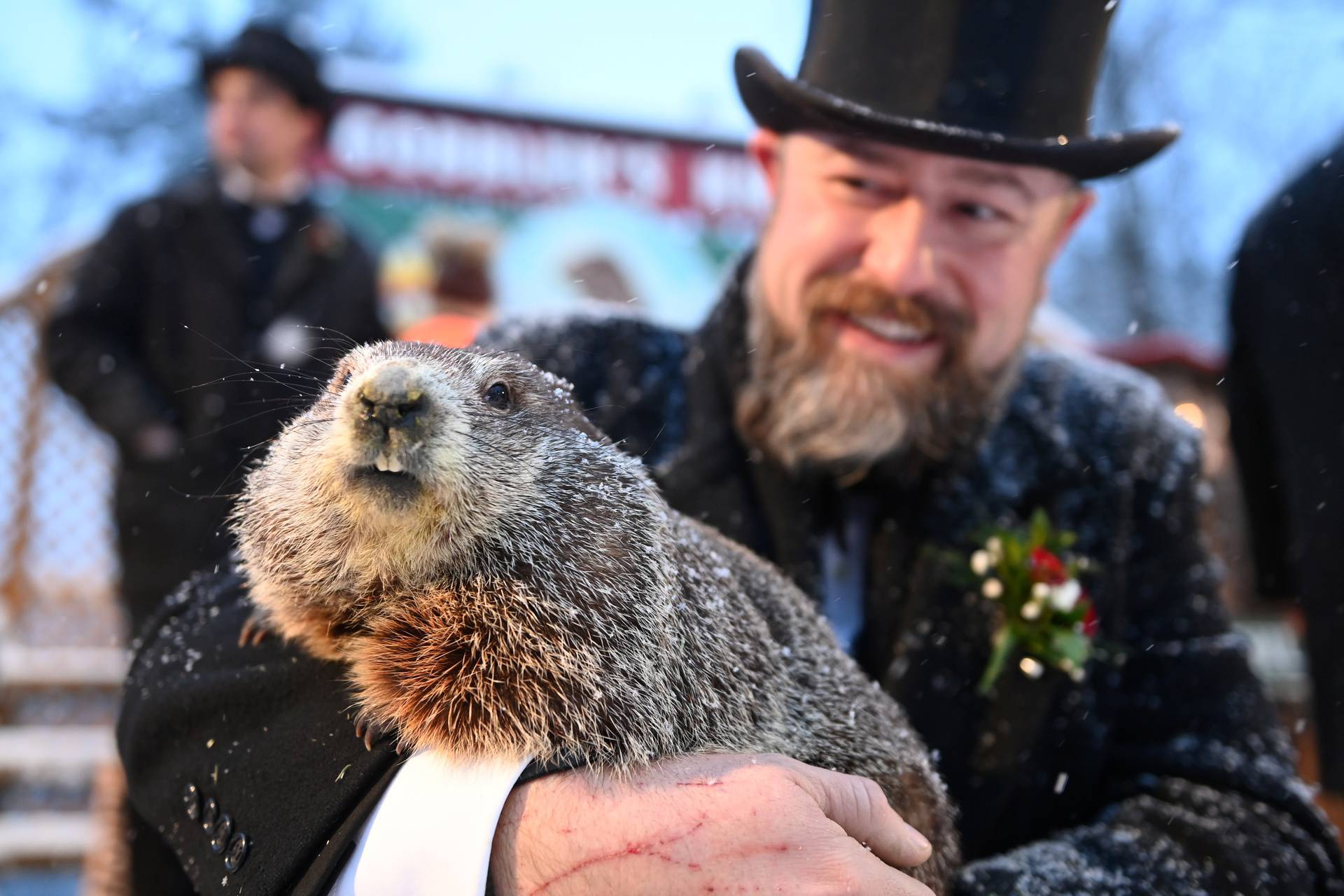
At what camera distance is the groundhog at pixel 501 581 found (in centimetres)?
100

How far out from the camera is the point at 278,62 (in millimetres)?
3139

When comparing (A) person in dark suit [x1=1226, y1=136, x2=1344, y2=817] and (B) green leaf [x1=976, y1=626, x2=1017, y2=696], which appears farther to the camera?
(A) person in dark suit [x1=1226, y1=136, x2=1344, y2=817]

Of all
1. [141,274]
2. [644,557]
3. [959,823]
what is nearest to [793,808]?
[644,557]

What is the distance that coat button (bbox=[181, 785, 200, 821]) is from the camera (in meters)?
1.46

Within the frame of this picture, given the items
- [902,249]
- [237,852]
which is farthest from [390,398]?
[902,249]

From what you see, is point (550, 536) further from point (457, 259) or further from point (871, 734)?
point (457, 259)

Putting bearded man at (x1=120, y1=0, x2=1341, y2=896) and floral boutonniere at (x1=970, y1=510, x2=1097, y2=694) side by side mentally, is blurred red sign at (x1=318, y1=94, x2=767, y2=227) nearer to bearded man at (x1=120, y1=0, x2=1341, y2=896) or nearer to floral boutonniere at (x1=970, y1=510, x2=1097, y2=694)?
bearded man at (x1=120, y1=0, x2=1341, y2=896)

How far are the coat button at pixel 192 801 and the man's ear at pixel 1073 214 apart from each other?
2.08m

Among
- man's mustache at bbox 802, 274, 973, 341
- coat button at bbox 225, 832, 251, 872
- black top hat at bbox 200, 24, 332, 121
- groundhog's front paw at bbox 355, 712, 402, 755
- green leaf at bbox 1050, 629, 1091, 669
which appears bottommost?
coat button at bbox 225, 832, 251, 872

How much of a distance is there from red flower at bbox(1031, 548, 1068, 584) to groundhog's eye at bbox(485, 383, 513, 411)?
1.11 m

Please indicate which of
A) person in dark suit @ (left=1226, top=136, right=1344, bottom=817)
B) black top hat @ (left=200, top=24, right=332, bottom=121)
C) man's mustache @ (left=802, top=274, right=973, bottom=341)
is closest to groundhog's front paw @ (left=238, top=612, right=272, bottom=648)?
man's mustache @ (left=802, top=274, right=973, bottom=341)

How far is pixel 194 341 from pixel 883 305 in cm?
126

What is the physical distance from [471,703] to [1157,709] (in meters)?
1.76

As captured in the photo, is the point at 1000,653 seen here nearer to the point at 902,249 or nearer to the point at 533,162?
the point at 902,249
